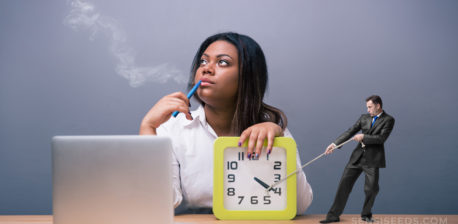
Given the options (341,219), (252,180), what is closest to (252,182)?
(252,180)

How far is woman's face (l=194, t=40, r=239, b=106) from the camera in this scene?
1.34 metres

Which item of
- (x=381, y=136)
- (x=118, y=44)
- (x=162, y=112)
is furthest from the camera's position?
(x=118, y=44)

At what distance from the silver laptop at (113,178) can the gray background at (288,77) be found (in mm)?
1400

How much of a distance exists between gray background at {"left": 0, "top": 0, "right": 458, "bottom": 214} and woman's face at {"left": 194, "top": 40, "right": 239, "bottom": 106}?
2.80 feet

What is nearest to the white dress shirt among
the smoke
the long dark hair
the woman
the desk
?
the woman

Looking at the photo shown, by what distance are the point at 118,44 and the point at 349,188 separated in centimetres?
182

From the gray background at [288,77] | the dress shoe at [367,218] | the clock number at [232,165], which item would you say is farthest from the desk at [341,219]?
the gray background at [288,77]

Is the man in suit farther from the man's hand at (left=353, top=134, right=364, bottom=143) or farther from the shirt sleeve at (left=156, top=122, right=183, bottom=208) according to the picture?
the shirt sleeve at (left=156, top=122, right=183, bottom=208)

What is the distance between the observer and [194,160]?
1431 millimetres

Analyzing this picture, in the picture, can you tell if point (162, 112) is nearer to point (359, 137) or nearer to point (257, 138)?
point (257, 138)

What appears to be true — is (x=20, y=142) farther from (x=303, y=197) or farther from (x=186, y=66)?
(x=303, y=197)

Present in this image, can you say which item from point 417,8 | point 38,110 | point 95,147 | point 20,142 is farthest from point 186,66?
point 95,147

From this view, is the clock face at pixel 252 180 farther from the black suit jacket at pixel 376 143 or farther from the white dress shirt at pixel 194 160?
the white dress shirt at pixel 194 160

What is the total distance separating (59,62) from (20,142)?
0.56m
